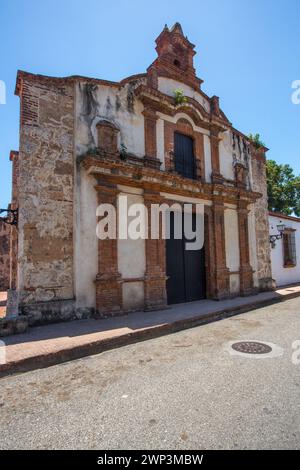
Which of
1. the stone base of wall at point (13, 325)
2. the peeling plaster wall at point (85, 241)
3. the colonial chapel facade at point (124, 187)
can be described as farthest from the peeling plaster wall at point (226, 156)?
the stone base of wall at point (13, 325)

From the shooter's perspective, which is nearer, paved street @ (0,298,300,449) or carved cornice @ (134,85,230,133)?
paved street @ (0,298,300,449)

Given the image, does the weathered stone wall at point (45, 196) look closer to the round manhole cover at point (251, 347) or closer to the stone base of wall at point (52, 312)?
the stone base of wall at point (52, 312)

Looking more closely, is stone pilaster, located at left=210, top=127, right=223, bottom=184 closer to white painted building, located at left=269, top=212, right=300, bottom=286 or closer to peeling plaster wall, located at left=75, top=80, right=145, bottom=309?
peeling plaster wall, located at left=75, top=80, right=145, bottom=309

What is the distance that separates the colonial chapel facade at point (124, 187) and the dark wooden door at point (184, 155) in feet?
0.16

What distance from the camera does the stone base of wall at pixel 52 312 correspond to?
6.00m

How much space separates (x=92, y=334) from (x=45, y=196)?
12.2ft

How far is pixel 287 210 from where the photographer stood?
2439 cm

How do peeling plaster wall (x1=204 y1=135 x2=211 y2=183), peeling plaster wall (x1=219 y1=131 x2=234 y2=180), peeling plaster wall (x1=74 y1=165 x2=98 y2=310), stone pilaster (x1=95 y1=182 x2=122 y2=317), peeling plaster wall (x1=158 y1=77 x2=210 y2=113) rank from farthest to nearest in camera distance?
peeling plaster wall (x1=219 y1=131 x2=234 y2=180) < peeling plaster wall (x1=204 y1=135 x2=211 y2=183) < peeling plaster wall (x1=158 y1=77 x2=210 y2=113) < stone pilaster (x1=95 y1=182 x2=122 y2=317) < peeling plaster wall (x1=74 y1=165 x2=98 y2=310)

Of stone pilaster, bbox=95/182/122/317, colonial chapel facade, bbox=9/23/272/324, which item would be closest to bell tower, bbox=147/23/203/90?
colonial chapel facade, bbox=9/23/272/324

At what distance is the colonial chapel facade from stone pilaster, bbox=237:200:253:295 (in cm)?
4

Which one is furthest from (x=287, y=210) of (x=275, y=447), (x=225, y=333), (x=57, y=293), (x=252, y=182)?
(x=275, y=447)

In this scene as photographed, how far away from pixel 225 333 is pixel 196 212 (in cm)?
482

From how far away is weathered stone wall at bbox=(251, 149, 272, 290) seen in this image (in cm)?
1125
